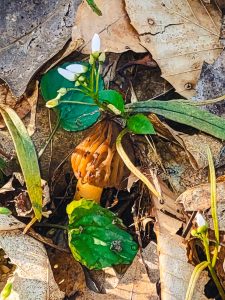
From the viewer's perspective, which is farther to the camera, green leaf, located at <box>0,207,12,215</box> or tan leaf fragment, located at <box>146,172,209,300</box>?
green leaf, located at <box>0,207,12,215</box>

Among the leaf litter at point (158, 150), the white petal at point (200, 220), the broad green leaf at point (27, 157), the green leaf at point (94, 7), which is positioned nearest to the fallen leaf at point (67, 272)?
the leaf litter at point (158, 150)

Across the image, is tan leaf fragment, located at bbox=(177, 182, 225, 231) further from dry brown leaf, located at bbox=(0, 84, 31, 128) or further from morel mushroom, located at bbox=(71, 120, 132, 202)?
dry brown leaf, located at bbox=(0, 84, 31, 128)

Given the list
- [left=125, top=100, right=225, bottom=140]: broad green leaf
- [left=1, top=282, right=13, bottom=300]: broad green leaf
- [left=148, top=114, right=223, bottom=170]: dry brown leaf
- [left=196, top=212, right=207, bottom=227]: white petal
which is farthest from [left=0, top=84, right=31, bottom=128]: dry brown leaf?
[left=196, top=212, right=207, bottom=227]: white petal

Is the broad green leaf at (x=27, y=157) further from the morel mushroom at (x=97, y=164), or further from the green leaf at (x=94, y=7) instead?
the green leaf at (x=94, y=7)

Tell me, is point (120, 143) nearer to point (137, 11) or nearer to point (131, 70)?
point (131, 70)

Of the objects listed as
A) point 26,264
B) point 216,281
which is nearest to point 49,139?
point 26,264

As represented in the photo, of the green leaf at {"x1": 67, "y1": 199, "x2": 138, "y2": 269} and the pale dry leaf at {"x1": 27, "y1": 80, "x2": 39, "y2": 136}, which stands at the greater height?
the pale dry leaf at {"x1": 27, "y1": 80, "x2": 39, "y2": 136}

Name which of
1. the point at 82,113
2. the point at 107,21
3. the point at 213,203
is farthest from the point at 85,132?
the point at 213,203
